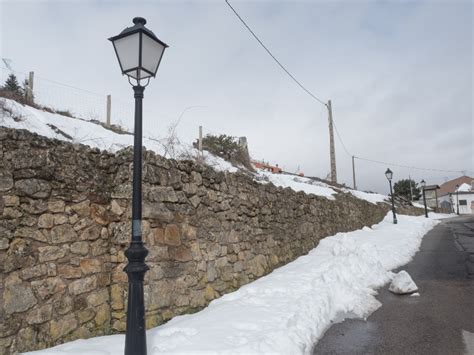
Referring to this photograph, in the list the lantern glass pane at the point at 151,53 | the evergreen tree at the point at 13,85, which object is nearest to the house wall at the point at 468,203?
the evergreen tree at the point at 13,85

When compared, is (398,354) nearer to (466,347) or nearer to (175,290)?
(466,347)

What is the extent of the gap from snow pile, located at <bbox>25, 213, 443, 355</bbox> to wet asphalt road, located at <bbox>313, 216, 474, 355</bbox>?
270mm

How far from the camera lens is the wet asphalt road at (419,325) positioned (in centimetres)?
438

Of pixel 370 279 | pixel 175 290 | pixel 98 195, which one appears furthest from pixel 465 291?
pixel 98 195

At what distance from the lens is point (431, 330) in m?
4.93

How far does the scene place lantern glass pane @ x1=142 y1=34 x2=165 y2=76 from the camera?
3520 mm

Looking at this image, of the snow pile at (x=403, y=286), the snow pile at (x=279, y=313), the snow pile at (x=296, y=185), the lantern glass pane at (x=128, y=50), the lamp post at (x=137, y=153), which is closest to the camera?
the lamp post at (x=137, y=153)

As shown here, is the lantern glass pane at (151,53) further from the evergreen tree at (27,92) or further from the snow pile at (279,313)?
the evergreen tree at (27,92)

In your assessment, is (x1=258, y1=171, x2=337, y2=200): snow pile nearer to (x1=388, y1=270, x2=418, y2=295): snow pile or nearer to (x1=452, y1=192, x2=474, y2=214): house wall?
(x1=388, y1=270, x2=418, y2=295): snow pile

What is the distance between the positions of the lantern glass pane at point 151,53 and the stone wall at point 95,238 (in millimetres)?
1426

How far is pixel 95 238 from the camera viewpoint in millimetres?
4375

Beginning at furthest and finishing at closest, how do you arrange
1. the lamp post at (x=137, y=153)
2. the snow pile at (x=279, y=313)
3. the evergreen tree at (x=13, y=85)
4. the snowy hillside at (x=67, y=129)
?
1. the evergreen tree at (x=13, y=85)
2. the snowy hillside at (x=67, y=129)
3. the snow pile at (x=279, y=313)
4. the lamp post at (x=137, y=153)

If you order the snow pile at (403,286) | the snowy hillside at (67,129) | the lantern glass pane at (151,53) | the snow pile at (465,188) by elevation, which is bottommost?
the snow pile at (403,286)

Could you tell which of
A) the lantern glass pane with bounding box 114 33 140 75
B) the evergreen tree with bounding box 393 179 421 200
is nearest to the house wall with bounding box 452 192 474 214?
the evergreen tree with bounding box 393 179 421 200
